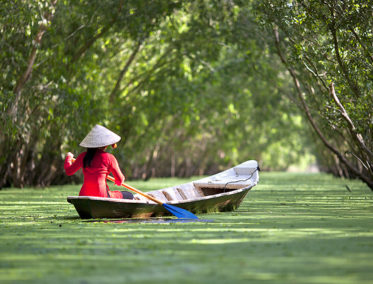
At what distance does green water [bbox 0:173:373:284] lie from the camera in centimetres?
452

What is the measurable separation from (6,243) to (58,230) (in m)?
1.21

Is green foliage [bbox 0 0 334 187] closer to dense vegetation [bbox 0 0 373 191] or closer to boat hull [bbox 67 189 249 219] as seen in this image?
dense vegetation [bbox 0 0 373 191]

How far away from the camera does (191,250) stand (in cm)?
570

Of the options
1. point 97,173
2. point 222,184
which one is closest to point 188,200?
point 97,173

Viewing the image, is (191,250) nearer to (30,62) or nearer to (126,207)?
(126,207)

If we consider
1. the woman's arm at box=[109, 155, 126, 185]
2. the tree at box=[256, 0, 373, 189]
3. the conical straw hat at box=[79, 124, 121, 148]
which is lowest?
the woman's arm at box=[109, 155, 126, 185]

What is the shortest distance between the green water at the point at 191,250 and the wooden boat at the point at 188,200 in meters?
0.28

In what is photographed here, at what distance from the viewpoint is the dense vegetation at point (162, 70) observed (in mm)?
11477

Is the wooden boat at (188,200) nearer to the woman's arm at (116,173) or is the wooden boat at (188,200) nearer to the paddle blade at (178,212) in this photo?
the paddle blade at (178,212)

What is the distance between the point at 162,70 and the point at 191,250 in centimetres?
1768

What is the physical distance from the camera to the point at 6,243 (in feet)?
20.1

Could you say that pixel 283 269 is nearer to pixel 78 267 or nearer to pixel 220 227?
pixel 78 267

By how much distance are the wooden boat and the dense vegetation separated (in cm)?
190

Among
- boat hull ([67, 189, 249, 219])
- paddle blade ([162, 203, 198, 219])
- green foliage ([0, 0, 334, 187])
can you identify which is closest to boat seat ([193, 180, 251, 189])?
boat hull ([67, 189, 249, 219])
